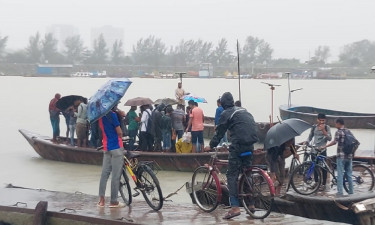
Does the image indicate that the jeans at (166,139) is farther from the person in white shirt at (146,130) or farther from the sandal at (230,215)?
the sandal at (230,215)

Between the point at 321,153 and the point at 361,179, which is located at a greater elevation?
the point at 321,153

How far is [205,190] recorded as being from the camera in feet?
27.4

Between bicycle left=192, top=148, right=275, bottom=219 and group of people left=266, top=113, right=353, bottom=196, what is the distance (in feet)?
4.87

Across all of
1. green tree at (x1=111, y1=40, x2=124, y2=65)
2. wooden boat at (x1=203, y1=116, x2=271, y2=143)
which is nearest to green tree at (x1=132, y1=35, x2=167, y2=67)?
green tree at (x1=111, y1=40, x2=124, y2=65)

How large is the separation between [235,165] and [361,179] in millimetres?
3466

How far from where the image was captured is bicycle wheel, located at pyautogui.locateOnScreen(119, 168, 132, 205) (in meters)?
8.37

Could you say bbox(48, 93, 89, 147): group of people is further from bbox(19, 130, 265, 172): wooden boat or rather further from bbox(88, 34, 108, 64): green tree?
bbox(88, 34, 108, 64): green tree

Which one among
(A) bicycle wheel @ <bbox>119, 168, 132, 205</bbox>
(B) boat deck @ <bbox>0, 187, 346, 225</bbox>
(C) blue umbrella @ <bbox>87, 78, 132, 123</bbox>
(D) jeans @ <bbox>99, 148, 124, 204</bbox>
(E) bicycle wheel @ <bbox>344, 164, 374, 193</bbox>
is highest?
(C) blue umbrella @ <bbox>87, 78, 132, 123</bbox>

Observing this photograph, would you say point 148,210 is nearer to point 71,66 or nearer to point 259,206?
point 259,206

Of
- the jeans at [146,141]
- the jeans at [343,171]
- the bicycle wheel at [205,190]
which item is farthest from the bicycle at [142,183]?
the jeans at [146,141]

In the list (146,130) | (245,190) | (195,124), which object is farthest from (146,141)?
(245,190)

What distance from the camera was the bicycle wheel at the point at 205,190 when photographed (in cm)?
821

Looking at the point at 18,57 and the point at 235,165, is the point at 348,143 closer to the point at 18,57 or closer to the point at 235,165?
the point at 235,165

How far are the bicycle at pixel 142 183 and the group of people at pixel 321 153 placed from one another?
6.81ft
